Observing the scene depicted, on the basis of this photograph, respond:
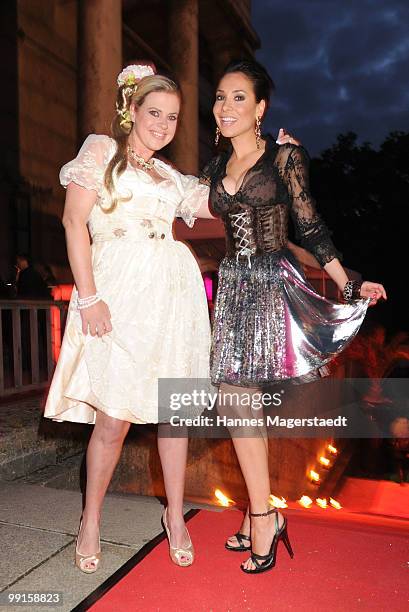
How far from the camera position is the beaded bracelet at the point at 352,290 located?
97.9 inches

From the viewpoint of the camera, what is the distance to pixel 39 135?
11320 millimetres

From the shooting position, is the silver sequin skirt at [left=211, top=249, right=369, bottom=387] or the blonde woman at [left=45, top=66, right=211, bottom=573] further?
the silver sequin skirt at [left=211, top=249, right=369, bottom=387]

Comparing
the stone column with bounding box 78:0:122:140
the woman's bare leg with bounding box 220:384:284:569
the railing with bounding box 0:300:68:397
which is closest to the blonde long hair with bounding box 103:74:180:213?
the woman's bare leg with bounding box 220:384:284:569

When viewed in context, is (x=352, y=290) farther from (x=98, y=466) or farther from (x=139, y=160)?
(x=98, y=466)

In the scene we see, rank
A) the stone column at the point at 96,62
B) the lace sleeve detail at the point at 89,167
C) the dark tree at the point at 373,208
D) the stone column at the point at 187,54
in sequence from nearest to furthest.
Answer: the lace sleeve detail at the point at 89,167, the stone column at the point at 96,62, the stone column at the point at 187,54, the dark tree at the point at 373,208

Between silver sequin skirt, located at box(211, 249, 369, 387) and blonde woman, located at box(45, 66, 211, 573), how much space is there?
0.17 meters

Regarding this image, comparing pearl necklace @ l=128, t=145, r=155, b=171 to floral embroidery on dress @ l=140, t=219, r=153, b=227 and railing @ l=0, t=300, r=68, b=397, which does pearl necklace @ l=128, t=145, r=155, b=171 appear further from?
railing @ l=0, t=300, r=68, b=397

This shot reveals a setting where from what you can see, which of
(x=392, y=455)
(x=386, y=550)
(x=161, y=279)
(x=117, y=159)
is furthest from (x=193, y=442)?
(x=392, y=455)

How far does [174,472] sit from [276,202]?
4.39 feet

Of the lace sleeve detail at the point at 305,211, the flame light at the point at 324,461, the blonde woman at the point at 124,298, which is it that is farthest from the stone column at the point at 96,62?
the flame light at the point at 324,461

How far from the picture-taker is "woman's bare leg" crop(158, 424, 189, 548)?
8.01 feet

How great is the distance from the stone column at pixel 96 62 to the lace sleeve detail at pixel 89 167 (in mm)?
6674

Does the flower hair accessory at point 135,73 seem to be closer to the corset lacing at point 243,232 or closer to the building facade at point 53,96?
the corset lacing at point 243,232

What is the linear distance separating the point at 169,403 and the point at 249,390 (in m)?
0.37
